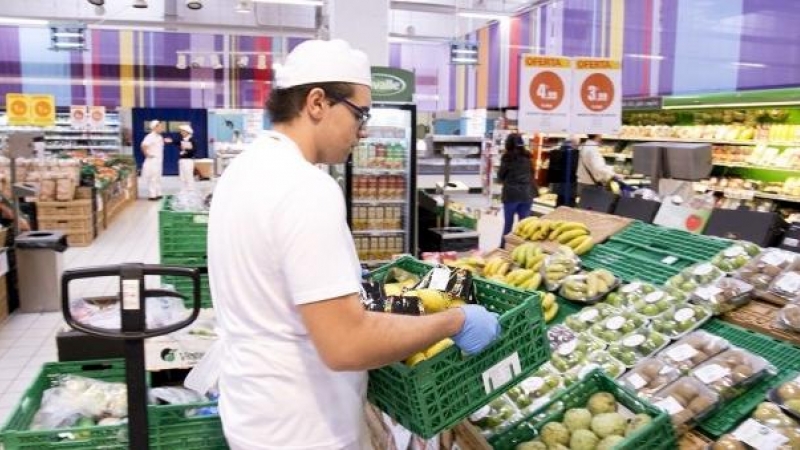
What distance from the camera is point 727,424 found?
2.27 m

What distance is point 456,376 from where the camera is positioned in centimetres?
176

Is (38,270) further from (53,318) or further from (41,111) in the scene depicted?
(41,111)

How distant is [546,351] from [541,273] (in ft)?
5.44

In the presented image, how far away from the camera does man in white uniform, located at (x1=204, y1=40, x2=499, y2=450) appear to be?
1462 mm

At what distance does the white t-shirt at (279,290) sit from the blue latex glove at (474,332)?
0.92 ft

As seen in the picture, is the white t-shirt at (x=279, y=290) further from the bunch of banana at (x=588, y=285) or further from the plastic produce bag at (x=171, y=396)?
the bunch of banana at (x=588, y=285)

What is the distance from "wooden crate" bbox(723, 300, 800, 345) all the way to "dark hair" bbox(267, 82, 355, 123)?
197 centimetres

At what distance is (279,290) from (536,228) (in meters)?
2.87

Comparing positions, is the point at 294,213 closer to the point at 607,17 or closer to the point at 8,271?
the point at 8,271

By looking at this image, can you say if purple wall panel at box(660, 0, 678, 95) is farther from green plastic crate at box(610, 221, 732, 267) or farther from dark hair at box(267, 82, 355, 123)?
dark hair at box(267, 82, 355, 123)

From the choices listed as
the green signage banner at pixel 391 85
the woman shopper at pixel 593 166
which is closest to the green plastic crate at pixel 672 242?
the green signage banner at pixel 391 85

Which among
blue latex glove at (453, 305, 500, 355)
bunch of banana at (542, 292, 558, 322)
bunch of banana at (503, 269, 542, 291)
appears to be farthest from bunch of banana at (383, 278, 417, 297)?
bunch of banana at (503, 269, 542, 291)

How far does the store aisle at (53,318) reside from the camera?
496cm

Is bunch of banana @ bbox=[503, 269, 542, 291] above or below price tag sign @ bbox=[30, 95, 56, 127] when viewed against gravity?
below
